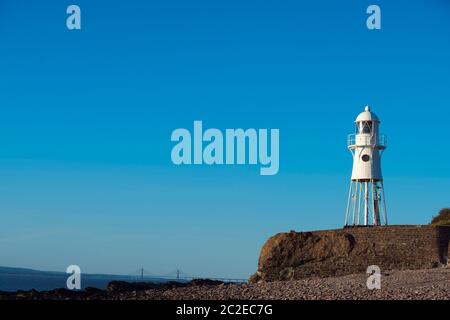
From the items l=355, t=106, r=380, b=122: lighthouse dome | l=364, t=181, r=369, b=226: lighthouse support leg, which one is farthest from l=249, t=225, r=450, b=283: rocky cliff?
l=355, t=106, r=380, b=122: lighthouse dome

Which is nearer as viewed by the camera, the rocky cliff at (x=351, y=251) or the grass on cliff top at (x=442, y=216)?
the rocky cliff at (x=351, y=251)

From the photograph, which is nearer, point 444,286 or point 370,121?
point 444,286

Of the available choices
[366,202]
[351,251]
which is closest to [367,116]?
[366,202]

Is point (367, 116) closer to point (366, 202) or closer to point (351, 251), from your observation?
point (366, 202)

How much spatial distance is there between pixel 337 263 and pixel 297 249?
2.43 meters

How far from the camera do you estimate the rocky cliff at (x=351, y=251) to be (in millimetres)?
32688

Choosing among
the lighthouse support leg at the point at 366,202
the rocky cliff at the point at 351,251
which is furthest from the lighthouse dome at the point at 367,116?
the rocky cliff at the point at 351,251

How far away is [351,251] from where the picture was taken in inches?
1334

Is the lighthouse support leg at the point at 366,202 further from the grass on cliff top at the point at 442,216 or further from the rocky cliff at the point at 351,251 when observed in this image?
the grass on cliff top at the point at 442,216

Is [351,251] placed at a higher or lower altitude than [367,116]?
lower
